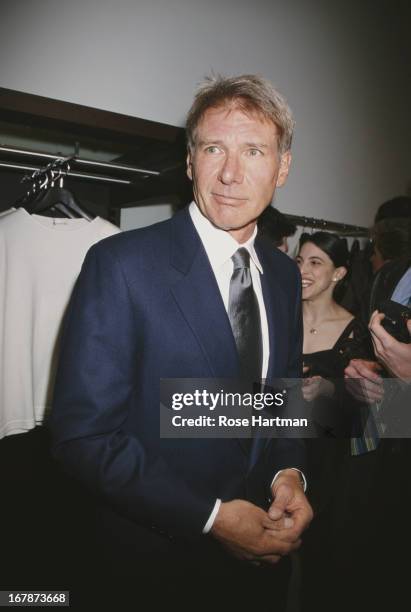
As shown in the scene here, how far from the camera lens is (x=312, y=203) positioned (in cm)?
249

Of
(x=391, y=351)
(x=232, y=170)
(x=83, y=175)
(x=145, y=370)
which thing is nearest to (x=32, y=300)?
(x=83, y=175)

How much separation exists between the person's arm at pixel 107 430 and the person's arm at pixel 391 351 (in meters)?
0.81

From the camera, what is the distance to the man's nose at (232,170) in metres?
0.96

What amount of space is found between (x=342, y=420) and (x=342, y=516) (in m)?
0.50

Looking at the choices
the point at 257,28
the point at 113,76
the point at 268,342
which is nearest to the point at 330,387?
the point at 268,342

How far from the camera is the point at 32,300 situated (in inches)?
54.1

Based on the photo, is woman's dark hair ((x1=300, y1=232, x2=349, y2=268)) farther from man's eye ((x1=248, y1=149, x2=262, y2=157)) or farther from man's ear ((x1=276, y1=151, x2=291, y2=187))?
man's eye ((x1=248, y1=149, x2=262, y2=157))

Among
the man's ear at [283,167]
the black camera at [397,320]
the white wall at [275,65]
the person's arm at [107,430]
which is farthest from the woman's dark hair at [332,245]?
the person's arm at [107,430]

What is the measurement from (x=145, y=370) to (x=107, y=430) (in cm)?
14

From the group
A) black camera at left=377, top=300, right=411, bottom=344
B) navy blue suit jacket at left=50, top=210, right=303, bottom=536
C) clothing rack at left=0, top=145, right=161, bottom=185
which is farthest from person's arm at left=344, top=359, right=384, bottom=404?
clothing rack at left=0, top=145, right=161, bottom=185

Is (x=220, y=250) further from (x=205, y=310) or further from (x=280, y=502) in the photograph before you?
(x=280, y=502)

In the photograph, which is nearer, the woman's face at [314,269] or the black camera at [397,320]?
the black camera at [397,320]

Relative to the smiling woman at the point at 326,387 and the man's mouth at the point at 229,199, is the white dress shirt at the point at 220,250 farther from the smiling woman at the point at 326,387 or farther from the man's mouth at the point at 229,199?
the smiling woman at the point at 326,387

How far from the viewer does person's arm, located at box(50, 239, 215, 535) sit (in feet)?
2.56
